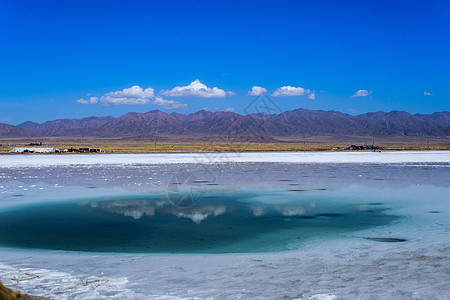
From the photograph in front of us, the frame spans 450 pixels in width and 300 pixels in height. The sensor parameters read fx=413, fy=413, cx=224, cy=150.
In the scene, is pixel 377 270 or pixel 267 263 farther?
pixel 267 263

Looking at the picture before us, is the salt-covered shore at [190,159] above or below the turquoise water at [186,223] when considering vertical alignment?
above

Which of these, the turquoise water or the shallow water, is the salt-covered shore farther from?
the turquoise water

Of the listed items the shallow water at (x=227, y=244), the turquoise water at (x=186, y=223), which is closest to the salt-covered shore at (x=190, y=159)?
the shallow water at (x=227, y=244)

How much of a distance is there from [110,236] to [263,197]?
577 cm

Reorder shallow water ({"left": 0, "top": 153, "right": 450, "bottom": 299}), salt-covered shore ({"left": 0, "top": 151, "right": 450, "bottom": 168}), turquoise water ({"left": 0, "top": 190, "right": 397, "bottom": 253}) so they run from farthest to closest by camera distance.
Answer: salt-covered shore ({"left": 0, "top": 151, "right": 450, "bottom": 168})
turquoise water ({"left": 0, "top": 190, "right": 397, "bottom": 253})
shallow water ({"left": 0, "top": 153, "right": 450, "bottom": 299})

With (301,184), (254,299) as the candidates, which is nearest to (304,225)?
(254,299)

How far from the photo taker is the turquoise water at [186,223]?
697 cm

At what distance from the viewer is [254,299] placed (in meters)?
4.37

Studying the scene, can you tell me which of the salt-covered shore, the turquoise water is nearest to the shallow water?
the turquoise water

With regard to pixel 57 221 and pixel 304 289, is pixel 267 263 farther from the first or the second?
pixel 57 221

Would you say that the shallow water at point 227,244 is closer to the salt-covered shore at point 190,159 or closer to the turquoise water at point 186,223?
the turquoise water at point 186,223

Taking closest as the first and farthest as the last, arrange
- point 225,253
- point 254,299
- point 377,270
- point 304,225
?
point 254,299 → point 377,270 → point 225,253 → point 304,225

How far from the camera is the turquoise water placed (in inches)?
275

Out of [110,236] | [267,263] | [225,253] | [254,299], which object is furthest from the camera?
[110,236]
